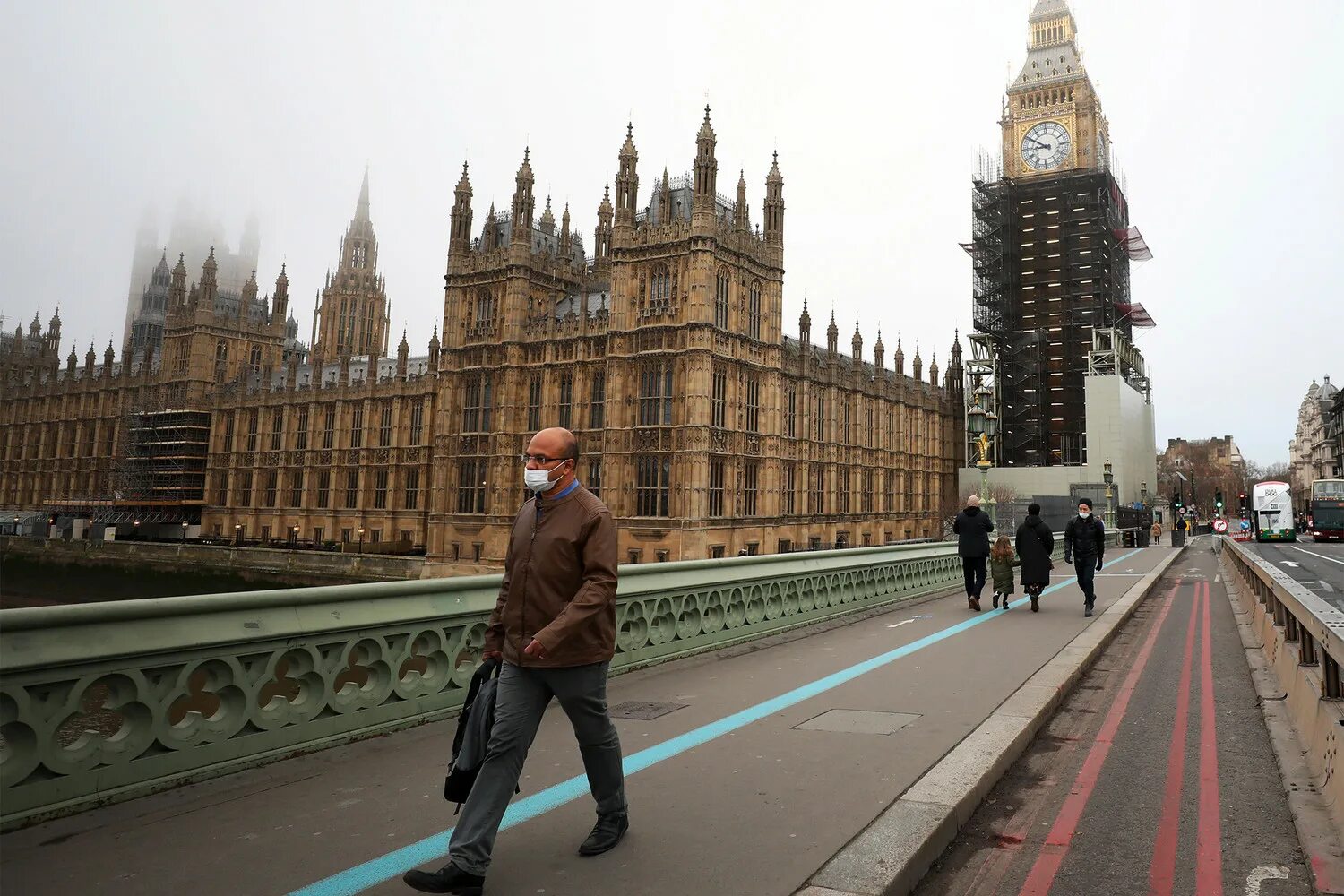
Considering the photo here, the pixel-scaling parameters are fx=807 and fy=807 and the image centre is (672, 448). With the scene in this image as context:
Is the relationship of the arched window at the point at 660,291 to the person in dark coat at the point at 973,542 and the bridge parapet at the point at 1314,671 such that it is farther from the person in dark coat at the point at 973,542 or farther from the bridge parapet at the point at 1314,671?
the bridge parapet at the point at 1314,671

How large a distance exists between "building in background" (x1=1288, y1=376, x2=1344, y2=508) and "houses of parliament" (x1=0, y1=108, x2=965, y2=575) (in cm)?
6678

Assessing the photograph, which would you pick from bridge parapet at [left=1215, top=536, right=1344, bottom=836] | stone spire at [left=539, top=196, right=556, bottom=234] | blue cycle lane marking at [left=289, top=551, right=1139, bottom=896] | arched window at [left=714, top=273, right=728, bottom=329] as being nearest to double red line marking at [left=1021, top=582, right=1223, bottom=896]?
bridge parapet at [left=1215, top=536, right=1344, bottom=836]

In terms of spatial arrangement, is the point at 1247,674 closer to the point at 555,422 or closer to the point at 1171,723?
the point at 1171,723

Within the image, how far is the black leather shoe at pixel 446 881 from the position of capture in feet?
10.6

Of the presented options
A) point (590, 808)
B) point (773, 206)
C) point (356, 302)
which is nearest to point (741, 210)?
point (773, 206)

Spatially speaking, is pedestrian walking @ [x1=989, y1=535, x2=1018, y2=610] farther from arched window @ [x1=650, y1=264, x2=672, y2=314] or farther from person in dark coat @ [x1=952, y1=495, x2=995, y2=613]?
arched window @ [x1=650, y1=264, x2=672, y2=314]

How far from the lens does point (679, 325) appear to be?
41.6 metres

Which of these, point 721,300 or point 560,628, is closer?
point 560,628

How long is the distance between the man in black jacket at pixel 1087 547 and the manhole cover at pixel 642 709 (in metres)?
9.15

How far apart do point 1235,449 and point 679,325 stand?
198710 mm

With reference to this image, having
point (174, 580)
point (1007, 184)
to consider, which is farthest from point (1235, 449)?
point (174, 580)

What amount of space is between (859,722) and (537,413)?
4226cm

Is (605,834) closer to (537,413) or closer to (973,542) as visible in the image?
Result: (973,542)

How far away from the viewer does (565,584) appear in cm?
385
